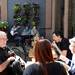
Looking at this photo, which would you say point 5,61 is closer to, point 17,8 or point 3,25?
point 3,25

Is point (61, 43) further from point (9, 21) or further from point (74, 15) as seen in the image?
point (9, 21)

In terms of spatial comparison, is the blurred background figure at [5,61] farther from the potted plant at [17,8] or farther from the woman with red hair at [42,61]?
the potted plant at [17,8]

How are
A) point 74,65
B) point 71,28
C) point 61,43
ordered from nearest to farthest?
point 74,65 → point 61,43 → point 71,28

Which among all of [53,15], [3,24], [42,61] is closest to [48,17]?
[53,15]

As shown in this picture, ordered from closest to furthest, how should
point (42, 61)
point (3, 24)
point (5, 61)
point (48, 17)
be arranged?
1. point (42, 61)
2. point (5, 61)
3. point (3, 24)
4. point (48, 17)

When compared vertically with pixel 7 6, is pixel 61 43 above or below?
below

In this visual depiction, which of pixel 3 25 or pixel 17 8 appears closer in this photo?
pixel 3 25

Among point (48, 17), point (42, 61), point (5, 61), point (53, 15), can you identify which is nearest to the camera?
point (42, 61)

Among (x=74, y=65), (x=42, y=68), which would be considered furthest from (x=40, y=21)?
(x=42, y=68)

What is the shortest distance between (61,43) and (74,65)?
325cm

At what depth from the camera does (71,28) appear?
1391 centimetres

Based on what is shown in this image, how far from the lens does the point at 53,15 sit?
1523 cm

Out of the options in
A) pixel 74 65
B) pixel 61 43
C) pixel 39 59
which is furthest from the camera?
pixel 61 43

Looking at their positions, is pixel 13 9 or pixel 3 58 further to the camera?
pixel 13 9
